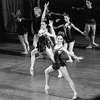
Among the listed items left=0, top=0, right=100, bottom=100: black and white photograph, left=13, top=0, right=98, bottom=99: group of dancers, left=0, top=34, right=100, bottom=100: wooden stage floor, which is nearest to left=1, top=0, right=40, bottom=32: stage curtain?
left=0, top=0, right=100, bottom=100: black and white photograph

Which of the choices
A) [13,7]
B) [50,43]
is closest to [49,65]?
[50,43]

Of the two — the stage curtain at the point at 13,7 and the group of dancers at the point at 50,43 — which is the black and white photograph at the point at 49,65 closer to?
the group of dancers at the point at 50,43

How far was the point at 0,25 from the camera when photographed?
18.1m

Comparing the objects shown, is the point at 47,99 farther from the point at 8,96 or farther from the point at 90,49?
the point at 90,49

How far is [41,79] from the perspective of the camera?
317 inches

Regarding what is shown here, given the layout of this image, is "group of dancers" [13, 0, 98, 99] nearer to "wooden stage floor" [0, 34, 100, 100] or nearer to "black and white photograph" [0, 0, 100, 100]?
"black and white photograph" [0, 0, 100, 100]

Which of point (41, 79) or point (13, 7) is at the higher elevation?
point (13, 7)

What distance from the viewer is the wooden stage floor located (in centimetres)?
671

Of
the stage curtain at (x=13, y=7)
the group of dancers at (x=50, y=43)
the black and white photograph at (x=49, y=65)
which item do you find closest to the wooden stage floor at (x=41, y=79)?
the black and white photograph at (x=49, y=65)

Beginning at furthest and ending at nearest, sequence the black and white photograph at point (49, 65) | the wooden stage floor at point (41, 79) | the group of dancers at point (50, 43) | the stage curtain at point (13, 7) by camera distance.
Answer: the stage curtain at point (13, 7) < the wooden stage floor at point (41, 79) < the black and white photograph at point (49, 65) < the group of dancers at point (50, 43)

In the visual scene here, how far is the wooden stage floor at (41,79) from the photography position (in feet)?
22.0

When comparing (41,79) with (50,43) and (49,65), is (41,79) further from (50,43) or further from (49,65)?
(49,65)

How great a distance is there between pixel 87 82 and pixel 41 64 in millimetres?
2693

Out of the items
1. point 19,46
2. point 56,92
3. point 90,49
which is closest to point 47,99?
point 56,92
